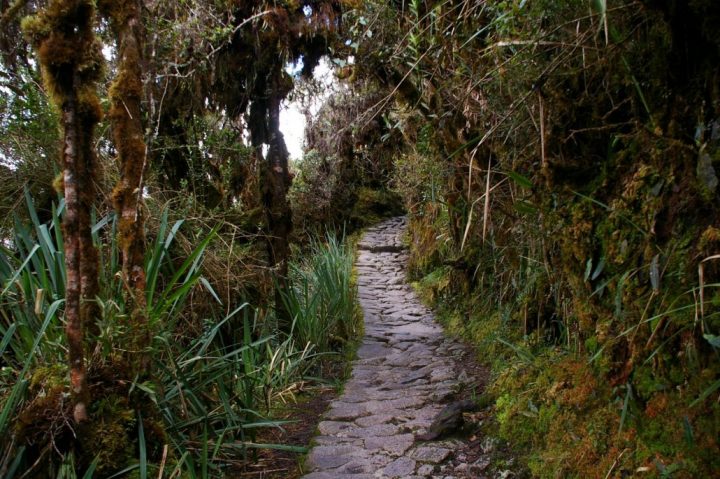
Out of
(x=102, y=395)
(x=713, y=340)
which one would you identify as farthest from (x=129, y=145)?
(x=713, y=340)

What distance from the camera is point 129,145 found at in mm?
1895

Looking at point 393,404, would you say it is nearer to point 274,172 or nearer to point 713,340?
point 274,172

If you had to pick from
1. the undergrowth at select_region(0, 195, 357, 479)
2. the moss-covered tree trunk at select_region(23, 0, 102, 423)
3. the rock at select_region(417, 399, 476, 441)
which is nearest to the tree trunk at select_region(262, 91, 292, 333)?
the undergrowth at select_region(0, 195, 357, 479)

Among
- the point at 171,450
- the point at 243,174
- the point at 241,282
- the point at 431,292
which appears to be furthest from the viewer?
the point at 431,292

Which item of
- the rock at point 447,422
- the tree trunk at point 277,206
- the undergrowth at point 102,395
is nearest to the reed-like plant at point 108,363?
the undergrowth at point 102,395

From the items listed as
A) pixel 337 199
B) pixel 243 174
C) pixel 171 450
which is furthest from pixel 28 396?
pixel 337 199

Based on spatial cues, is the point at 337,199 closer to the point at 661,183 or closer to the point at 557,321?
the point at 557,321

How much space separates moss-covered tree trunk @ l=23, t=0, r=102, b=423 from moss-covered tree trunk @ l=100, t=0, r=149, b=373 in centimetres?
18

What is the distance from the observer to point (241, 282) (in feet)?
11.9

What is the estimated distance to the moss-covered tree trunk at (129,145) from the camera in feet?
6.03

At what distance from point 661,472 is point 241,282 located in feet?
9.21

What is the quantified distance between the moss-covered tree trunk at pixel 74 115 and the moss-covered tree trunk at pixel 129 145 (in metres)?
0.18

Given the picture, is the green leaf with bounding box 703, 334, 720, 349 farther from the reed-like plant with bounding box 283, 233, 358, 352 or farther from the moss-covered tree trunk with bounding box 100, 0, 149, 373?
the reed-like plant with bounding box 283, 233, 358, 352

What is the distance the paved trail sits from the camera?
2471 millimetres
